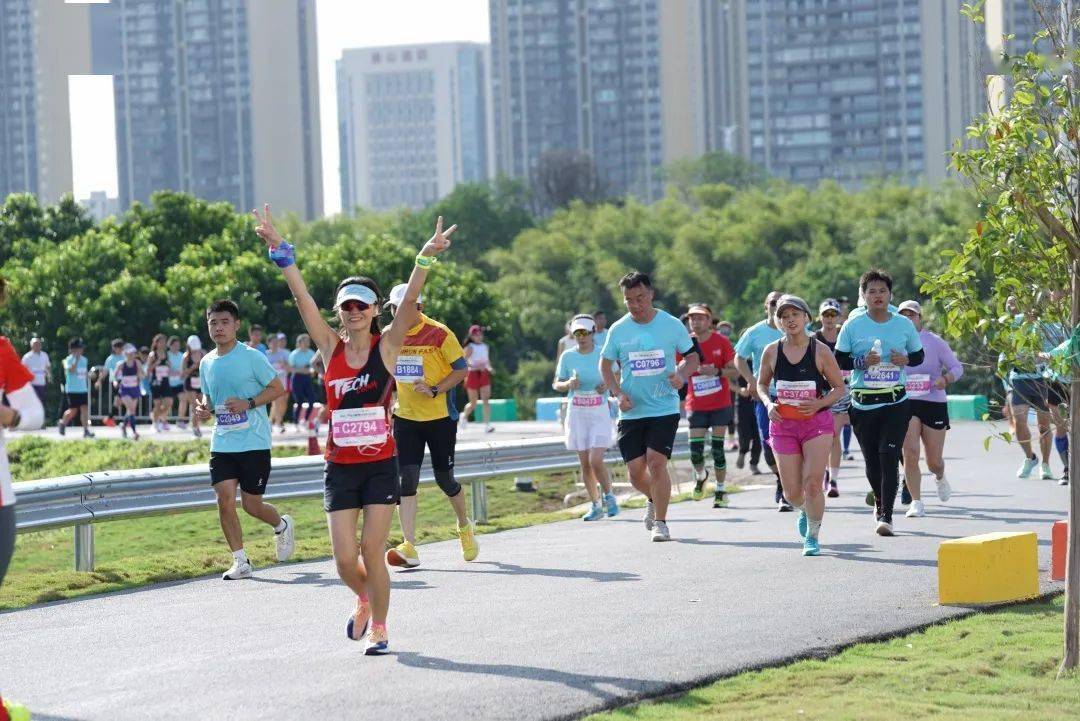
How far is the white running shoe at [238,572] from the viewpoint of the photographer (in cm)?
1262

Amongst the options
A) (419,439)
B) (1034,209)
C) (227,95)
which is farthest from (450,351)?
(227,95)

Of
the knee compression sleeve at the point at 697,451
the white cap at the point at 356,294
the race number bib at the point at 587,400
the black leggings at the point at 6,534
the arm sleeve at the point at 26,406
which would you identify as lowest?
the knee compression sleeve at the point at 697,451

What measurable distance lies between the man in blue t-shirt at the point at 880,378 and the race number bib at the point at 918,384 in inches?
62.6

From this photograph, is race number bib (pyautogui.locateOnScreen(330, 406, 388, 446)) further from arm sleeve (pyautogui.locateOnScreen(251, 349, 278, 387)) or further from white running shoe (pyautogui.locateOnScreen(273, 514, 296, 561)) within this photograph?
white running shoe (pyautogui.locateOnScreen(273, 514, 296, 561))

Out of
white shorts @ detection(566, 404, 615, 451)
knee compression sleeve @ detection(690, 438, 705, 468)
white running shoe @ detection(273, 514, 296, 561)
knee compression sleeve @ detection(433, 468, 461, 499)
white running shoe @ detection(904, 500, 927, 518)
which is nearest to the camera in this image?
knee compression sleeve @ detection(433, 468, 461, 499)

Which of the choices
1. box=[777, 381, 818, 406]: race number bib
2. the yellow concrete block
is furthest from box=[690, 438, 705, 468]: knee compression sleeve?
the yellow concrete block

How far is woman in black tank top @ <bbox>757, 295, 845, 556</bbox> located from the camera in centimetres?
1238

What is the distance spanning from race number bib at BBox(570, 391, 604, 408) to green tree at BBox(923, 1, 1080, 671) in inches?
344

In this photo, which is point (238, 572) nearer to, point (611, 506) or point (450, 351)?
point (450, 351)

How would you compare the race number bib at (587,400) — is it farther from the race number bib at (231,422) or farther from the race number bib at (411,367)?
the race number bib at (231,422)

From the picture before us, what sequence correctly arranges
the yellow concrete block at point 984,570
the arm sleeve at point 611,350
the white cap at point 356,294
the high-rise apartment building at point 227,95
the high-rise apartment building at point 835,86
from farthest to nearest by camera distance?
the high-rise apartment building at point 227,95, the high-rise apartment building at point 835,86, the arm sleeve at point 611,350, the yellow concrete block at point 984,570, the white cap at point 356,294

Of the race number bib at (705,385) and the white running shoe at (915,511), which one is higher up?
the race number bib at (705,385)

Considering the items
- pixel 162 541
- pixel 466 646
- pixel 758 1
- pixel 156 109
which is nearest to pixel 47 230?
pixel 162 541

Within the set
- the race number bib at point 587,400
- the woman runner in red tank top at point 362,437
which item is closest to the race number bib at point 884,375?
the race number bib at point 587,400
